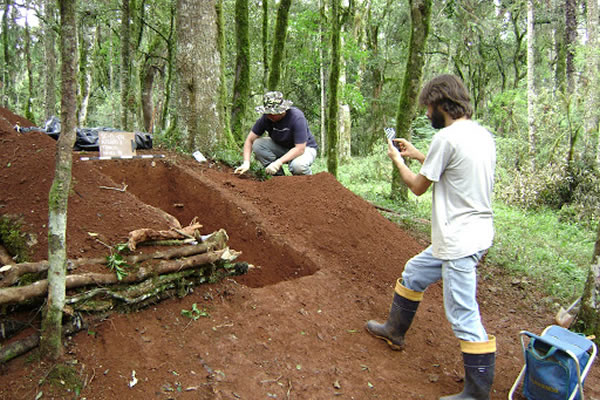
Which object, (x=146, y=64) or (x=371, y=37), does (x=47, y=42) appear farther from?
(x=371, y=37)

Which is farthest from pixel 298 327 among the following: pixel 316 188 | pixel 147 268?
pixel 316 188

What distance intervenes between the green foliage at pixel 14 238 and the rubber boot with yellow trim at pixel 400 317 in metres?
2.61

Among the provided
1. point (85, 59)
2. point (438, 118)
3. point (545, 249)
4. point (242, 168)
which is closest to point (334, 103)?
point (242, 168)

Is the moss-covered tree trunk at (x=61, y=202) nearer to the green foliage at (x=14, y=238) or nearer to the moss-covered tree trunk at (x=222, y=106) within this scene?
the green foliage at (x=14, y=238)

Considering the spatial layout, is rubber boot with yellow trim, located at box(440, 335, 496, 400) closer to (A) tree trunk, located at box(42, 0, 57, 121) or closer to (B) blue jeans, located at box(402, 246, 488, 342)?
(B) blue jeans, located at box(402, 246, 488, 342)

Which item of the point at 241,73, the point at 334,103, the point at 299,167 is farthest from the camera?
the point at 241,73

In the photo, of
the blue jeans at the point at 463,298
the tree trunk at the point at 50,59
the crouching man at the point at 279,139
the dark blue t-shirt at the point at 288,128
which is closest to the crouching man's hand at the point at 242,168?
the crouching man at the point at 279,139

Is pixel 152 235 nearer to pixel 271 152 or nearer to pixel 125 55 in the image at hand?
pixel 271 152

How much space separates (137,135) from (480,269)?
4.91 m

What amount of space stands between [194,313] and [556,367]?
239 cm

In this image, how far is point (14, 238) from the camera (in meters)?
2.88

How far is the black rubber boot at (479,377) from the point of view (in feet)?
8.57

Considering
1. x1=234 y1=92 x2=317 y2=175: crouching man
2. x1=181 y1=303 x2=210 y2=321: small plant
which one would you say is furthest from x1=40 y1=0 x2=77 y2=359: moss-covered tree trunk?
x1=234 y1=92 x2=317 y2=175: crouching man

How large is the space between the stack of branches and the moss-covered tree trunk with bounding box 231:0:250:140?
580cm
